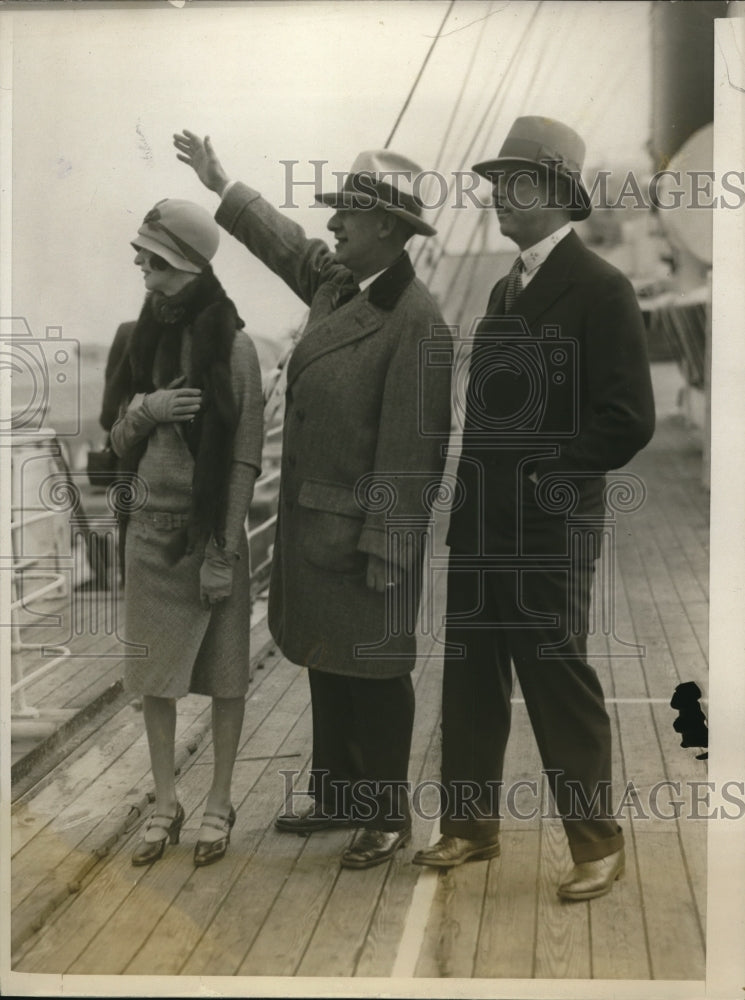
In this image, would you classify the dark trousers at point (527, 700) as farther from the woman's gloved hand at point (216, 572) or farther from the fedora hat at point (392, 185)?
the fedora hat at point (392, 185)

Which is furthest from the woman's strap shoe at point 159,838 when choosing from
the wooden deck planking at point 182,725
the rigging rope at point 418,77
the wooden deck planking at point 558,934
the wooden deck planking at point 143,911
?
the rigging rope at point 418,77

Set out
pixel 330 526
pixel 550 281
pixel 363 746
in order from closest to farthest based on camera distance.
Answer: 1. pixel 550 281
2. pixel 330 526
3. pixel 363 746

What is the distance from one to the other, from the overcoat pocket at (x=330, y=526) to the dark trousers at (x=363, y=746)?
1.06ft

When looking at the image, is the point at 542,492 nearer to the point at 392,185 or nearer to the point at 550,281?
the point at 550,281

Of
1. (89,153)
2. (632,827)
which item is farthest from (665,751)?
(89,153)

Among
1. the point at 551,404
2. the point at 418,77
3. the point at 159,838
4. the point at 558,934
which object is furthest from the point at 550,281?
the point at 159,838

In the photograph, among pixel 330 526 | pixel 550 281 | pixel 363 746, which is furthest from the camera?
pixel 363 746

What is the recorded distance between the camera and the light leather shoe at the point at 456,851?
384 centimetres

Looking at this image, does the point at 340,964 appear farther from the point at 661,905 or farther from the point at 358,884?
the point at 661,905

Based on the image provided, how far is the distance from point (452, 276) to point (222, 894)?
1785 millimetres

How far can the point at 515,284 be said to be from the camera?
3.71 metres

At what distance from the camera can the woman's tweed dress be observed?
3824 millimetres

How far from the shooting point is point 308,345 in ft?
12.4

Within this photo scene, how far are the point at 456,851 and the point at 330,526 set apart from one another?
954 millimetres
